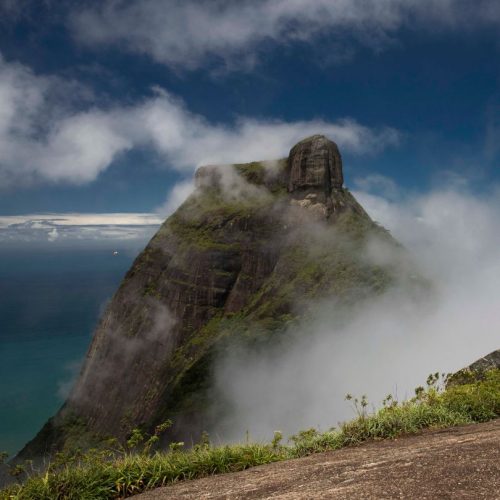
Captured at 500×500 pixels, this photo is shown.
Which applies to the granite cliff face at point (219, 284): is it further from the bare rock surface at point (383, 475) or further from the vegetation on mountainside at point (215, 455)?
the bare rock surface at point (383, 475)

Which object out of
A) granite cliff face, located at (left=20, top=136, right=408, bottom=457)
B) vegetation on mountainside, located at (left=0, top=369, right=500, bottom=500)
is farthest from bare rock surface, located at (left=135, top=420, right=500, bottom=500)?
granite cliff face, located at (left=20, top=136, right=408, bottom=457)

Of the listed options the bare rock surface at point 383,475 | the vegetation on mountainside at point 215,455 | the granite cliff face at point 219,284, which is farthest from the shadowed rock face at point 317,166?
the bare rock surface at point 383,475

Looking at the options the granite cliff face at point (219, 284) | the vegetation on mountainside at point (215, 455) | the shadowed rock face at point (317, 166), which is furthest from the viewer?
the shadowed rock face at point (317, 166)

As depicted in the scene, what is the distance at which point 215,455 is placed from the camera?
10.4 meters

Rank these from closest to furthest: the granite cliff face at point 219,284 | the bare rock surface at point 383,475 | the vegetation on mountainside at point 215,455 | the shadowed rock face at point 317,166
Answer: the bare rock surface at point 383,475 → the vegetation on mountainside at point 215,455 → the granite cliff face at point 219,284 → the shadowed rock face at point 317,166

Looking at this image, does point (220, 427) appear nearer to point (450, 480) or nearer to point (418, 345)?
point (418, 345)

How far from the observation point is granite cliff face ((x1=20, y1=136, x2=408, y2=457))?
104m

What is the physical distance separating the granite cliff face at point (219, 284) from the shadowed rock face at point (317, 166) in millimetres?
311

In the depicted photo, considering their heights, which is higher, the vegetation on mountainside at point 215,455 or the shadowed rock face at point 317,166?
the shadowed rock face at point 317,166

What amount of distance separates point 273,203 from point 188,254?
31095mm

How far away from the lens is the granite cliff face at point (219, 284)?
104 m

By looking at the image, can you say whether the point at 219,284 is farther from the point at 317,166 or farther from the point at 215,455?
the point at 215,455

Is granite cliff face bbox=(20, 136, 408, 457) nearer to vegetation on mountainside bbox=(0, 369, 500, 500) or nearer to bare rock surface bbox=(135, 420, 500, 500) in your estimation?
vegetation on mountainside bbox=(0, 369, 500, 500)

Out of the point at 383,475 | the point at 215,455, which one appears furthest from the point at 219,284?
the point at 383,475
